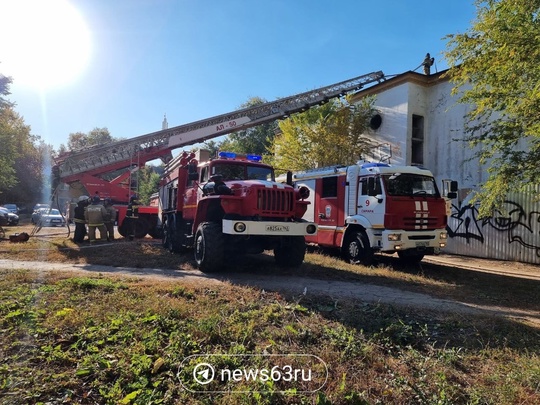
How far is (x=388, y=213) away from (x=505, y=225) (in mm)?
7628

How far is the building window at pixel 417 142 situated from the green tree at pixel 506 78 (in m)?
10.0

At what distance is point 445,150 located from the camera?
17.9 m

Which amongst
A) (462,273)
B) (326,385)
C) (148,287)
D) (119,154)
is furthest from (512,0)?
(119,154)

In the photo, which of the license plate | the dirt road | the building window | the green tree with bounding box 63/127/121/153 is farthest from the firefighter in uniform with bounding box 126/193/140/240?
the green tree with bounding box 63/127/121/153

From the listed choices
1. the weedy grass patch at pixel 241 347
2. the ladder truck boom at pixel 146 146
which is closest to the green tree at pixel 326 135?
the ladder truck boom at pixel 146 146

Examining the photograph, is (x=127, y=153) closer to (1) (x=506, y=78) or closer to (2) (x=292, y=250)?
(2) (x=292, y=250)

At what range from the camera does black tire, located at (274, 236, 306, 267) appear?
8.63 m

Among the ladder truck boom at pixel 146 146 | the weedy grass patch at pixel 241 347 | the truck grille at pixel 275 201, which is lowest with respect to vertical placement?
the weedy grass patch at pixel 241 347

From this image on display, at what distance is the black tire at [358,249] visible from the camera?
9922 mm

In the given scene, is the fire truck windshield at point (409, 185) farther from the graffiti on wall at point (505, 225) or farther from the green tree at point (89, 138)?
the green tree at point (89, 138)

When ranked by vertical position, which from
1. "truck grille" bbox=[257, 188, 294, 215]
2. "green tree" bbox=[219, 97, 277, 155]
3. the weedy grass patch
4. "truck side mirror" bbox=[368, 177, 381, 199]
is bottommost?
the weedy grass patch

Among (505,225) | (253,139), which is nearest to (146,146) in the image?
(505,225)

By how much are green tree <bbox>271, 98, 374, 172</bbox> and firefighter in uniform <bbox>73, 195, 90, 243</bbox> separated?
10.3 meters

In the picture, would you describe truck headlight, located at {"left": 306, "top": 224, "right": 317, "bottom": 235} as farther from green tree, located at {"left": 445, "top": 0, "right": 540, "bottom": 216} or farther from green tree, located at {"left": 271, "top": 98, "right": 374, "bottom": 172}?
green tree, located at {"left": 271, "top": 98, "right": 374, "bottom": 172}
